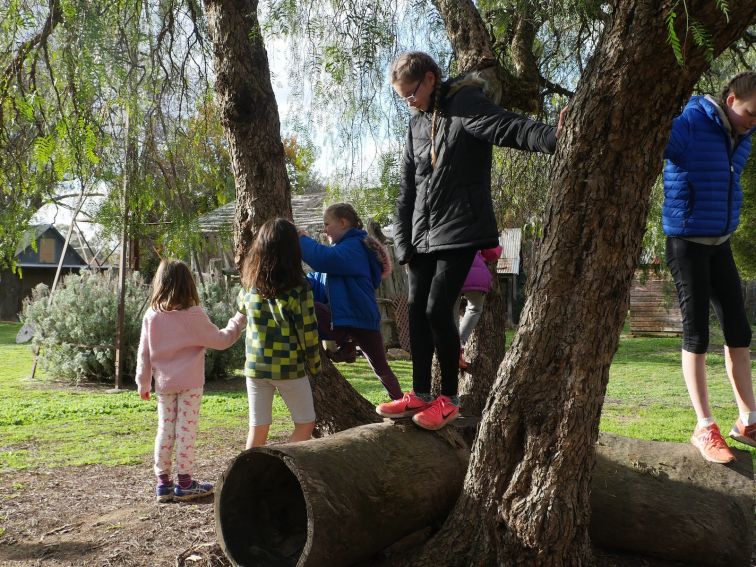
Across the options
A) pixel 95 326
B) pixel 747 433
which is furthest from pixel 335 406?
pixel 95 326

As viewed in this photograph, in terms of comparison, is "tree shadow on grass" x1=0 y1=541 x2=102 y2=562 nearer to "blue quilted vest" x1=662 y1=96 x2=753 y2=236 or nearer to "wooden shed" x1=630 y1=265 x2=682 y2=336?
"blue quilted vest" x1=662 y1=96 x2=753 y2=236

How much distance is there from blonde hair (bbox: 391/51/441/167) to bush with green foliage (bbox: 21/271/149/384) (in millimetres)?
8375

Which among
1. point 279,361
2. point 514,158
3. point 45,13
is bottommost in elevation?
point 279,361

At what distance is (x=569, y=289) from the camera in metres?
2.89

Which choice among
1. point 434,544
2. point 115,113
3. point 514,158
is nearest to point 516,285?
point 514,158

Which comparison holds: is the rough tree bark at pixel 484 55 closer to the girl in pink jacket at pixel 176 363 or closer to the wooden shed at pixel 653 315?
the girl in pink jacket at pixel 176 363

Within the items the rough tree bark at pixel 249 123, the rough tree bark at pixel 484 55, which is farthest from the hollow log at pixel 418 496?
the rough tree bark at pixel 484 55

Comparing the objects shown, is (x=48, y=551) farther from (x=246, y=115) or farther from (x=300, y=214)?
(x=300, y=214)

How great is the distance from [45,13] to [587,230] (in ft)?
14.9

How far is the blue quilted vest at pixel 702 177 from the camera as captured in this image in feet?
11.6

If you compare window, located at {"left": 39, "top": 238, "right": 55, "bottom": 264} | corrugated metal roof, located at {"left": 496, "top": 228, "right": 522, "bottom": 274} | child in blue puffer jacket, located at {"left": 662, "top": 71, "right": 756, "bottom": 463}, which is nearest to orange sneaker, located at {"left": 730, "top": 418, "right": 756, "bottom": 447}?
child in blue puffer jacket, located at {"left": 662, "top": 71, "right": 756, "bottom": 463}

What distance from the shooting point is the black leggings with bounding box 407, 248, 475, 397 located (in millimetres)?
3566

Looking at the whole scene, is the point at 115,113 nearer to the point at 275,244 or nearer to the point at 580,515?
the point at 275,244

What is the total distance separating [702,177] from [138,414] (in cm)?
677
